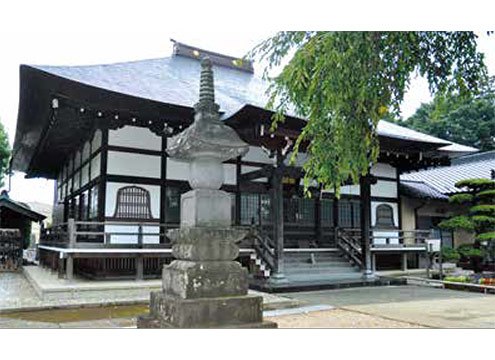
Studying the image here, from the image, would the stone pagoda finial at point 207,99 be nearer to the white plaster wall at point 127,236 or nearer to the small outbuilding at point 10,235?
the white plaster wall at point 127,236

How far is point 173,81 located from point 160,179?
4.00 meters

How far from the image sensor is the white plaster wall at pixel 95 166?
12380mm

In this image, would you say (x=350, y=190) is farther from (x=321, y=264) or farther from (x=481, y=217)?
(x=481, y=217)

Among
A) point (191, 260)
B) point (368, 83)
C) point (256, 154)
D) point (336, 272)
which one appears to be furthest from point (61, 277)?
point (368, 83)

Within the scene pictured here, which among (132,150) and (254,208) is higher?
(132,150)

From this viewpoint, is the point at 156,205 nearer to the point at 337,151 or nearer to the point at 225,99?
the point at 225,99

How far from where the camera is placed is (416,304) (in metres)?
8.99

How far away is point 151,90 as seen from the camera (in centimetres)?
1204

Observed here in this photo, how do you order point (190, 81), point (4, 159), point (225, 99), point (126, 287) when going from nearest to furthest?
point (126, 287)
point (225, 99)
point (190, 81)
point (4, 159)

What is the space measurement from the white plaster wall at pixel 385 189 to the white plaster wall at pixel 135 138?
8.58 m

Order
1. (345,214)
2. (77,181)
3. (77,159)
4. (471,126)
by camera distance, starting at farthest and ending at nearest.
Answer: (471,126)
(77,159)
(77,181)
(345,214)

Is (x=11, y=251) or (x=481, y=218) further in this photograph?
(x=11, y=251)

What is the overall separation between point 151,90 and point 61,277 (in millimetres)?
5785

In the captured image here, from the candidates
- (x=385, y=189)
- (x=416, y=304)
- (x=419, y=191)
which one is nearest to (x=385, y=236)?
(x=385, y=189)
